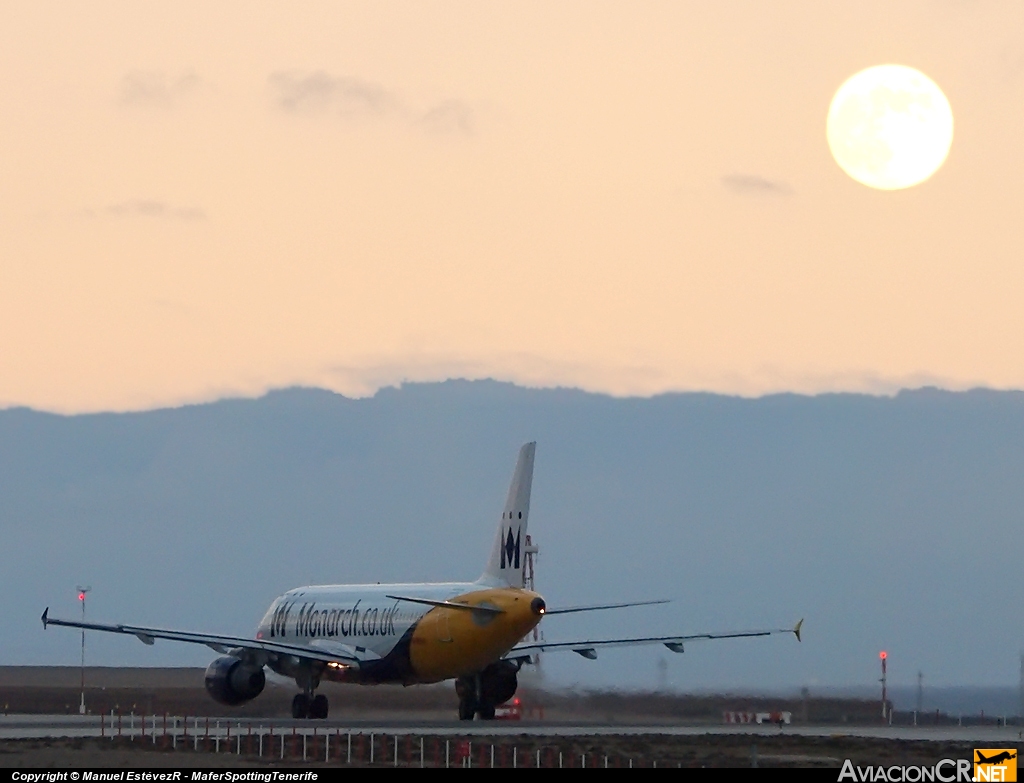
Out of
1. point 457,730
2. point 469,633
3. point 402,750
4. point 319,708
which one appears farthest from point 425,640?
point 402,750

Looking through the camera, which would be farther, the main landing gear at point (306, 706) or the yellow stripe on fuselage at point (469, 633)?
the main landing gear at point (306, 706)

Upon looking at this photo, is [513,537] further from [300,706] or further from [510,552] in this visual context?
[300,706]

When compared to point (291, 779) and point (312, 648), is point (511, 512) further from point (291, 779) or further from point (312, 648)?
point (291, 779)

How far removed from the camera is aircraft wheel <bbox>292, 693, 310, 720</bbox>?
61500 millimetres

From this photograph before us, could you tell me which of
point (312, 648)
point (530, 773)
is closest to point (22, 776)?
point (530, 773)

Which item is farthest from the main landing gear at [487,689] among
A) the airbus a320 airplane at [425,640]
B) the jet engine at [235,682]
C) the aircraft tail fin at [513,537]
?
the jet engine at [235,682]

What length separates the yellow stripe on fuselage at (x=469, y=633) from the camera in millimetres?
56062

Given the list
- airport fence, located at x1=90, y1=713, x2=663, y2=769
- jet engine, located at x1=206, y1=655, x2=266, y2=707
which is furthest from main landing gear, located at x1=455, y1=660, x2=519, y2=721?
airport fence, located at x1=90, y1=713, x2=663, y2=769

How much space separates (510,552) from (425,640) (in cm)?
398

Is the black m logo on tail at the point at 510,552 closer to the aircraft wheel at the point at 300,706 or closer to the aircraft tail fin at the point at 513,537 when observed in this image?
the aircraft tail fin at the point at 513,537

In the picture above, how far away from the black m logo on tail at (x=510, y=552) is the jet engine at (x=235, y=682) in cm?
918

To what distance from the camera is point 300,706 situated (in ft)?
202

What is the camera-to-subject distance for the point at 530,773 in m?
35.5

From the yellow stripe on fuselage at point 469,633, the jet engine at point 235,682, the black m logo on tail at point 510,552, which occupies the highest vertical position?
the black m logo on tail at point 510,552
